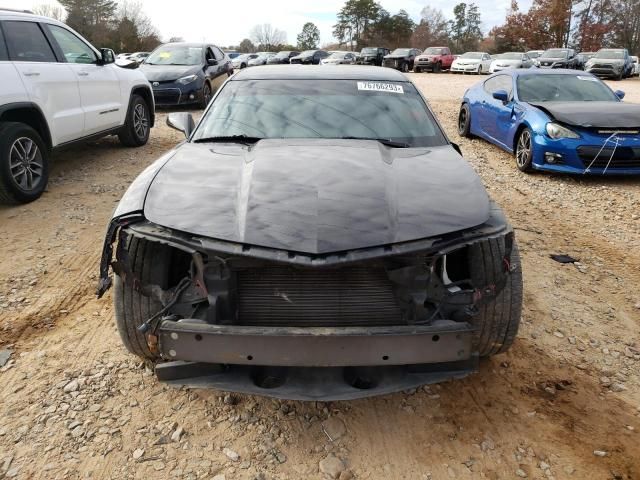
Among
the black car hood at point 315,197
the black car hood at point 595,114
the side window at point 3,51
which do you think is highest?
the side window at point 3,51

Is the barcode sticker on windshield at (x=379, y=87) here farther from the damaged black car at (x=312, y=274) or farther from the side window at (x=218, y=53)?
the side window at (x=218, y=53)

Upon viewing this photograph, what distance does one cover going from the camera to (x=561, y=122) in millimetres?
6383

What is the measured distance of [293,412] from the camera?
2471 mm

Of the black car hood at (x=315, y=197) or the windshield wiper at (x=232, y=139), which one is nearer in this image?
the black car hood at (x=315, y=197)

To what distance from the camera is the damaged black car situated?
201 centimetres

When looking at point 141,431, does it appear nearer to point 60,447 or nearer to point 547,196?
point 60,447

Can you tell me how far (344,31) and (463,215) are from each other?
7527 centimetres

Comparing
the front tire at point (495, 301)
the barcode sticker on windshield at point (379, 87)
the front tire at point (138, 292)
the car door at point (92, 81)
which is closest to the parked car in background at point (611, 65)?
the car door at point (92, 81)

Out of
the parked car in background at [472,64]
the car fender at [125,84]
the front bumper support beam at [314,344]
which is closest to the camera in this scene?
the front bumper support beam at [314,344]

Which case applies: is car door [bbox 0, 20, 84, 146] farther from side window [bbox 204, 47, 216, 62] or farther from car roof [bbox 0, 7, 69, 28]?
side window [bbox 204, 47, 216, 62]

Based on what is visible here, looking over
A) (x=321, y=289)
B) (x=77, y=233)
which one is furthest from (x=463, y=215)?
(x=77, y=233)

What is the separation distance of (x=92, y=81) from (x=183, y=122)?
11.6 ft

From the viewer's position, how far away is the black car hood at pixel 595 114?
6.22 m

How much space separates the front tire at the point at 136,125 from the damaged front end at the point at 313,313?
234 inches
